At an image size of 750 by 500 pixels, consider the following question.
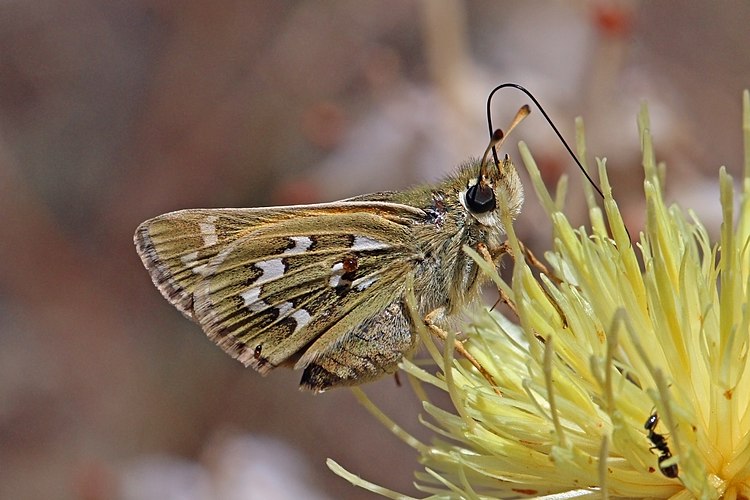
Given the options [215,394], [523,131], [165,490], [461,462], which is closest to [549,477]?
[461,462]

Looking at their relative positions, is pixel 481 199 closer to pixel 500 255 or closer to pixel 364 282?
pixel 500 255

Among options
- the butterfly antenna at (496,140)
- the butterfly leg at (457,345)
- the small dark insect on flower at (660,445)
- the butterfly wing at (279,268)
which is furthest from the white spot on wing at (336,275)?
the small dark insect on flower at (660,445)

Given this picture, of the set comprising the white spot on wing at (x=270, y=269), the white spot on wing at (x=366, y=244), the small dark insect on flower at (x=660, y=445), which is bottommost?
the small dark insect on flower at (x=660, y=445)

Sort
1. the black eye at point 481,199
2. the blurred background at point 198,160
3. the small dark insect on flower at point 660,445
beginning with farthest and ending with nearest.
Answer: the blurred background at point 198,160, the black eye at point 481,199, the small dark insect on flower at point 660,445

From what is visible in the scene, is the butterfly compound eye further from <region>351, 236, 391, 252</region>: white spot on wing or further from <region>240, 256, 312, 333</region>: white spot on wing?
<region>240, 256, 312, 333</region>: white spot on wing

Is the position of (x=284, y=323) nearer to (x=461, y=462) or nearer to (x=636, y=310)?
(x=461, y=462)

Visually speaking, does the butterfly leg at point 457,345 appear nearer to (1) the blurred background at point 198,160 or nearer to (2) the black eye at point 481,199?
(2) the black eye at point 481,199

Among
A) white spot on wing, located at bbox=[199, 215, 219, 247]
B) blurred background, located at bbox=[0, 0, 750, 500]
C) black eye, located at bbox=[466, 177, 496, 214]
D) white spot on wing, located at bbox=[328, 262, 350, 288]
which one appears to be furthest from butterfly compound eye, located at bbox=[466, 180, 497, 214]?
blurred background, located at bbox=[0, 0, 750, 500]

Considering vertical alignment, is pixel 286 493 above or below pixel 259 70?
below
